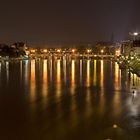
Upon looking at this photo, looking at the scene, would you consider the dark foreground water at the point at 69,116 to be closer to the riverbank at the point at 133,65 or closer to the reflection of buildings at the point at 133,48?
the riverbank at the point at 133,65

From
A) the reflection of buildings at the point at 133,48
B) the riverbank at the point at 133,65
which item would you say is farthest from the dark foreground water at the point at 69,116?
the reflection of buildings at the point at 133,48

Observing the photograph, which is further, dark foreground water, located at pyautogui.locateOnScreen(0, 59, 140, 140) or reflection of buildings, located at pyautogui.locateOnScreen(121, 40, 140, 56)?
reflection of buildings, located at pyautogui.locateOnScreen(121, 40, 140, 56)

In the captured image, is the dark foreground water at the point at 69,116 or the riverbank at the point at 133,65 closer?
the dark foreground water at the point at 69,116

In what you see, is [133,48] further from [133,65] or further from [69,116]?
[69,116]

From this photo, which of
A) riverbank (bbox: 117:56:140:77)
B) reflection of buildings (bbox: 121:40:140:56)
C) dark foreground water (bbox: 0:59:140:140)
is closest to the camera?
dark foreground water (bbox: 0:59:140:140)

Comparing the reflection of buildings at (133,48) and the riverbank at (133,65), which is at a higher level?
the reflection of buildings at (133,48)

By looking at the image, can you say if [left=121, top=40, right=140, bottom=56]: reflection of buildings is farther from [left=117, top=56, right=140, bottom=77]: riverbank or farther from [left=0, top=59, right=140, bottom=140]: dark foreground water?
[left=0, top=59, right=140, bottom=140]: dark foreground water

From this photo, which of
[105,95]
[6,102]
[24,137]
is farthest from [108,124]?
[105,95]

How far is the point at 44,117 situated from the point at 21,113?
43.2 inches

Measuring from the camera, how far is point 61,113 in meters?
12.2

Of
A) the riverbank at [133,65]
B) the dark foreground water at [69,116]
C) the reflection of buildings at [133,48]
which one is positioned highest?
the reflection of buildings at [133,48]

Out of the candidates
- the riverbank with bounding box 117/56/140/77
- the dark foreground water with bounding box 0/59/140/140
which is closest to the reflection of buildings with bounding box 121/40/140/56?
the riverbank with bounding box 117/56/140/77

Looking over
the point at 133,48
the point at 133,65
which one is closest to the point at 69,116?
the point at 133,65

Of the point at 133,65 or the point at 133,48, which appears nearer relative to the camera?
the point at 133,65
